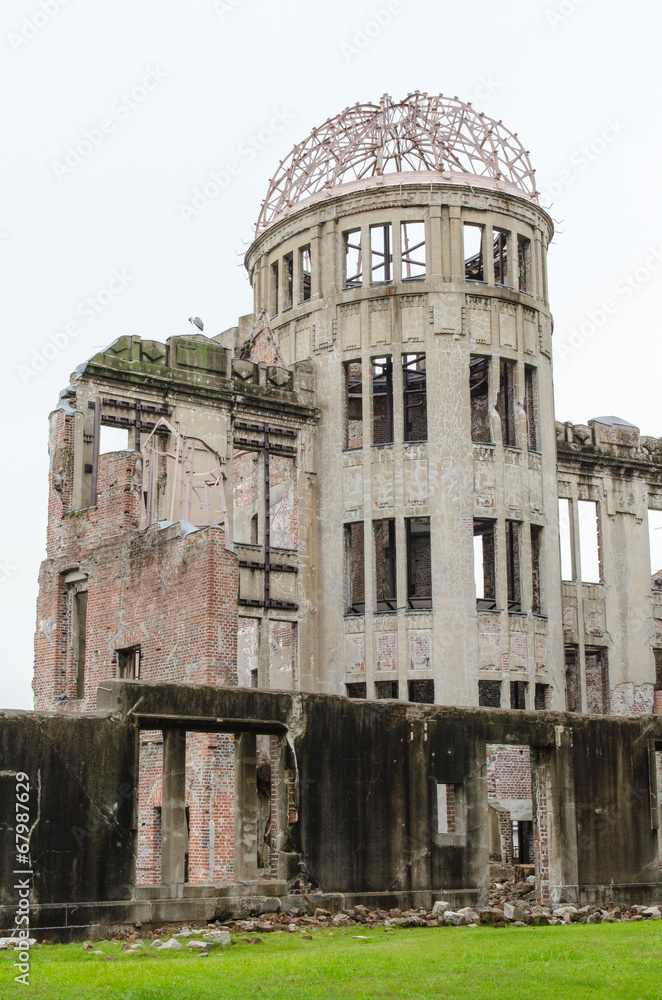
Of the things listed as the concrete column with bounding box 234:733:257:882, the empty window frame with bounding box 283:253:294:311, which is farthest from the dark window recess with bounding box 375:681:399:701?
the concrete column with bounding box 234:733:257:882

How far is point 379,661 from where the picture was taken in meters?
26.7

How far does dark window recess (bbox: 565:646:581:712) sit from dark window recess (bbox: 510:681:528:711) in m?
4.31

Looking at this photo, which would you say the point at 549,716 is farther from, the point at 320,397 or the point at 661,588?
the point at 661,588

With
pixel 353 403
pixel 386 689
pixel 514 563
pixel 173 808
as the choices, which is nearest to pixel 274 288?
pixel 353 403

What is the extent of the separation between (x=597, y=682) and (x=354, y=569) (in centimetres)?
700

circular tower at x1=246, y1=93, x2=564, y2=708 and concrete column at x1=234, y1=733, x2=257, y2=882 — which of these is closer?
concrete column at x1=234, y1=733, x2=257, y2=882

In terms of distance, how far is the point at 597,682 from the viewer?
104ft

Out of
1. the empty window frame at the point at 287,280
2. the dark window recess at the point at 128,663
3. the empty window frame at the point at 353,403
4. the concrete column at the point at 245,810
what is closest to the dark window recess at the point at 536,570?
the empty window frame at the point at 353,403

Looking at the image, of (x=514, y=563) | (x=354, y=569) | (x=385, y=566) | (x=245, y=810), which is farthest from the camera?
(x=385, y=566)

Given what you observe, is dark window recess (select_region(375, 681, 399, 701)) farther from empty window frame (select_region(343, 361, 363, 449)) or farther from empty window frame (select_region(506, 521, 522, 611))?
empty window frame (select_region(343, 361, 363, 449))

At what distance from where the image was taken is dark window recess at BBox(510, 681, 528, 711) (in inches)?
1059

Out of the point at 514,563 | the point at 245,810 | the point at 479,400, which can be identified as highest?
the point at 479,400

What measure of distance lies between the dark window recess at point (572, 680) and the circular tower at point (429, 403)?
3103mm

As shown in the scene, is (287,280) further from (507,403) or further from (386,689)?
(386,689)
